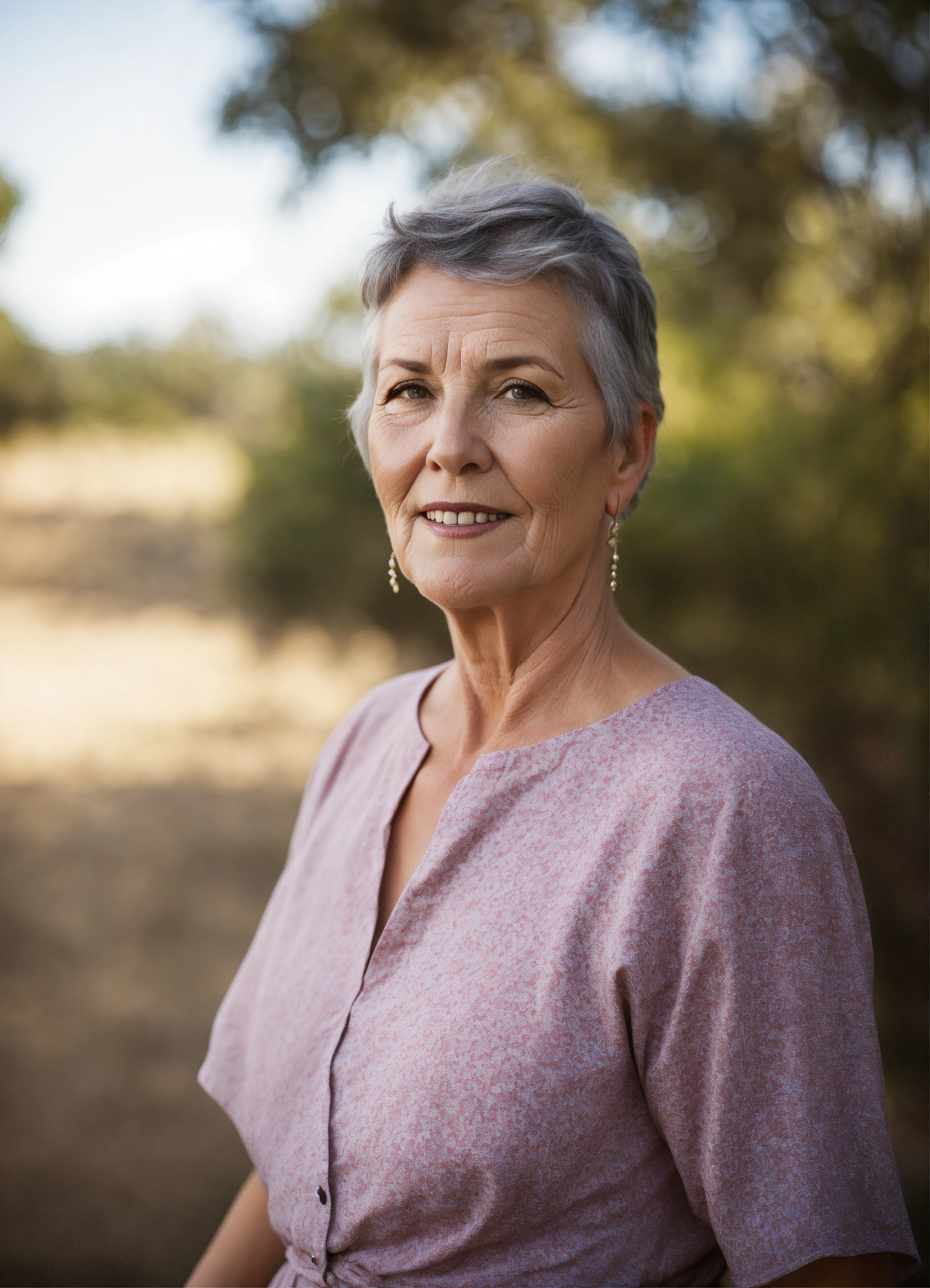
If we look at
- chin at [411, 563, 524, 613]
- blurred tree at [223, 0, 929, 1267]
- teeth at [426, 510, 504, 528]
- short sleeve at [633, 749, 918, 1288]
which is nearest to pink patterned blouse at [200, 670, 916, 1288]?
short sleeve at [633, 749, 918, 1288]

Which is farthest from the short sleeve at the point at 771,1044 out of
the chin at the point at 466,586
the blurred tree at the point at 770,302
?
the blurred tree at the point at 770,302

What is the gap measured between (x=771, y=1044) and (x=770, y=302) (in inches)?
136

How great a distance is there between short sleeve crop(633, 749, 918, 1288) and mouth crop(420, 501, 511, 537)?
49cm

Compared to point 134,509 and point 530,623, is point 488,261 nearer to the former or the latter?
point 530,623

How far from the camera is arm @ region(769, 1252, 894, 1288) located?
111 cm

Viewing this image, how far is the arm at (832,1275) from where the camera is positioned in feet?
3.63

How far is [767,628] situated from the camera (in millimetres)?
3562

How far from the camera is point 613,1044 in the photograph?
3.63 ft

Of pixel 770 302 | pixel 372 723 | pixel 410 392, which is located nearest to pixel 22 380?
pixel 770 302

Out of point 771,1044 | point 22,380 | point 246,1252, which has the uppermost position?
point 22,380

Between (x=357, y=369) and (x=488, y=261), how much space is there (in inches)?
146

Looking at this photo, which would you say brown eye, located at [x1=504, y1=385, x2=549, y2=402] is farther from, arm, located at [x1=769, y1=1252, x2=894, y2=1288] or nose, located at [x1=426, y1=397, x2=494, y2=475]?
arm, located at [x1=769, y1=1252, x2=894, y2=1288]

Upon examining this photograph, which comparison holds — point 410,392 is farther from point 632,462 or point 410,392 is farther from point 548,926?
point 548,926

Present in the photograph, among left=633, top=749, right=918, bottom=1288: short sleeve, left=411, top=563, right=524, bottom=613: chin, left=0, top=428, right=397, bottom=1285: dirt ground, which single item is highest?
left=411, top=563, right=524, bottom=613: chin
